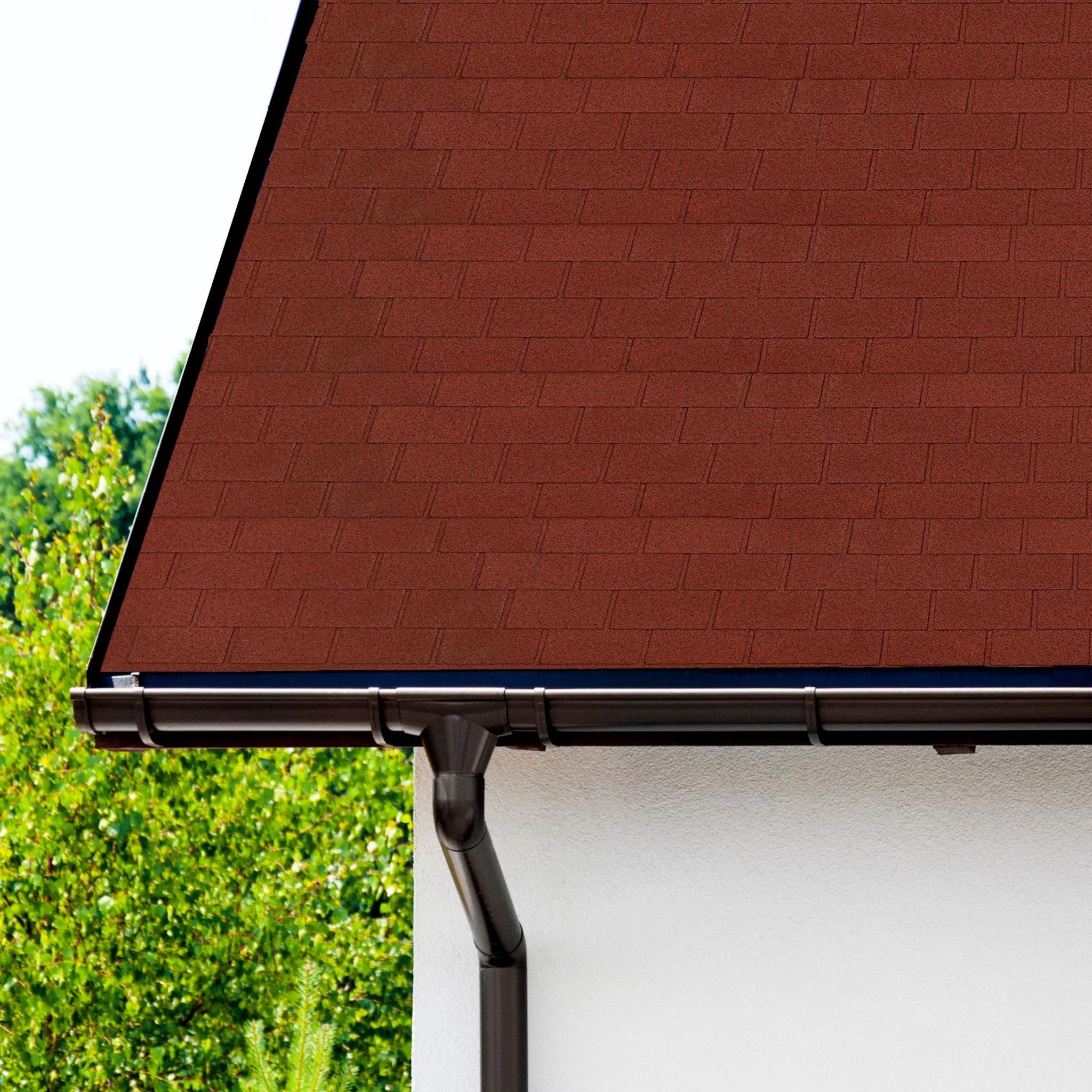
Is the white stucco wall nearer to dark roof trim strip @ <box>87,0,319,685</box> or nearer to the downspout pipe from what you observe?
the downspout pipe

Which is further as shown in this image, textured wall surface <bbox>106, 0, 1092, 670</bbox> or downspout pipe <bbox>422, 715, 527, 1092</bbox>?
textured wall surface <bbox>106, 0, 1092, 670</bbox>

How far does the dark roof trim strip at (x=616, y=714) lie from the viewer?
3.50m

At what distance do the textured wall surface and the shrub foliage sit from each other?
6553 mm

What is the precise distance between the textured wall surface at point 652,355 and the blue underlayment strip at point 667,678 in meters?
0.03

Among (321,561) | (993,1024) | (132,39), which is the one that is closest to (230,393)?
(321,561)

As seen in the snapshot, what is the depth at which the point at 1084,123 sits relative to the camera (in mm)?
4539

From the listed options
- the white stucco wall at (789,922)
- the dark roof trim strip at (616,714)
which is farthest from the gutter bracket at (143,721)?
the white stucco wall at (789,922)

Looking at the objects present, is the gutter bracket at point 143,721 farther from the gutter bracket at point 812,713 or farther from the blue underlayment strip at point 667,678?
the gutter bracket at point 812,713

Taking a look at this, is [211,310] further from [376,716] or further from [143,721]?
[376,716]

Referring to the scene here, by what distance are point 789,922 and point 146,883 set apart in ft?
26.4

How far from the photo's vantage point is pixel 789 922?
384cm

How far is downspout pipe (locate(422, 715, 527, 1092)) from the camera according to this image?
3.62m

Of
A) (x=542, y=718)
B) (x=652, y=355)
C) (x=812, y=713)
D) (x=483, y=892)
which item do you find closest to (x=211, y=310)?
(x=652, y=355)

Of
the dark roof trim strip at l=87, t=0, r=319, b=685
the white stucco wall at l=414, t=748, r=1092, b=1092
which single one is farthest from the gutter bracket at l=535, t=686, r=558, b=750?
the dark roof trim strip at l=87, t=0, r=319, b=685
